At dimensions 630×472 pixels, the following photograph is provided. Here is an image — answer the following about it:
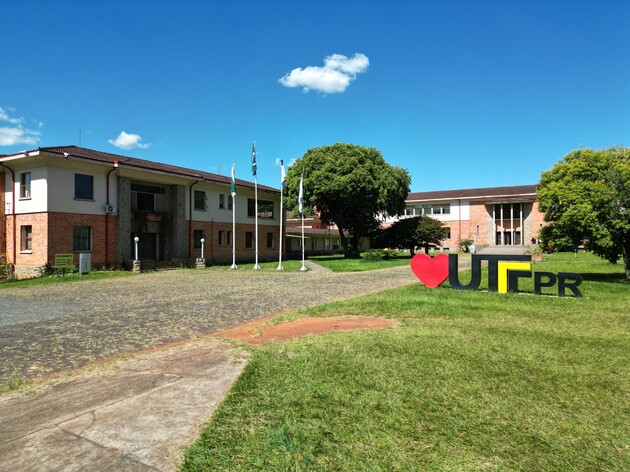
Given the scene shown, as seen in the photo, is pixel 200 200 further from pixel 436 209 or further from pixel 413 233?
pixel 436 209

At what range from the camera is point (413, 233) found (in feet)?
140

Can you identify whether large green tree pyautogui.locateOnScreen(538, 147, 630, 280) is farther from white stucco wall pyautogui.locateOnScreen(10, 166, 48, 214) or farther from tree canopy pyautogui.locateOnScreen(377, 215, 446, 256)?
tree canopy pyautogui.locateOnScreen(377, 215, 446, 256)

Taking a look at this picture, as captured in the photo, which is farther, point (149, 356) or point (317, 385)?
point (149, 356)

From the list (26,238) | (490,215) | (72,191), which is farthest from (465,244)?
(26,238)

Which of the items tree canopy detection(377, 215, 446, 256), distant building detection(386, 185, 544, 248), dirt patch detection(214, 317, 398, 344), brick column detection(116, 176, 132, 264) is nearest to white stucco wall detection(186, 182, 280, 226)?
brick column detection(116, 176, 132, 264)

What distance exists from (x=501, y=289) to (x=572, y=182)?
5.64 meters

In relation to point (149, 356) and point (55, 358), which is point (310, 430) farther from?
point (55, 358)

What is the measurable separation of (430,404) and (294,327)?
15.0 feet

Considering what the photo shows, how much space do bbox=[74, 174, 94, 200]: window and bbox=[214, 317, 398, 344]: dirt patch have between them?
783 inches

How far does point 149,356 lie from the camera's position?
247 inches

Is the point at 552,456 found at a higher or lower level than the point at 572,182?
lower

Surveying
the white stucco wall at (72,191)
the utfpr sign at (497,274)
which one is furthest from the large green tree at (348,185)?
the utfpr sign at (497,274)

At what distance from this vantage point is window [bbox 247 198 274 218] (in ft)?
120

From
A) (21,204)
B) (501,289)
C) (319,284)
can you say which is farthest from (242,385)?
(21,204)
